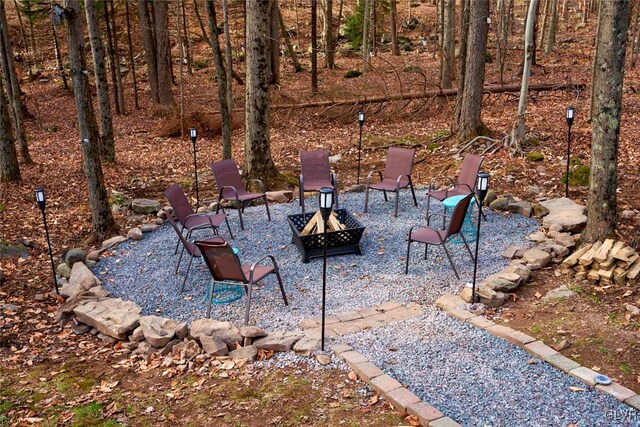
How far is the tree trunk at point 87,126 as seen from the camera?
6645mm

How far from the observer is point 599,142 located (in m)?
5.77

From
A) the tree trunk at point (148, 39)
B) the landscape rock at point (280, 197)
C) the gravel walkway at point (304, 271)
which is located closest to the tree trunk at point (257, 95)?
the landscape rock at point (280, 197)

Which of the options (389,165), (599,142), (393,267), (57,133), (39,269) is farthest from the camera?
(57,133)

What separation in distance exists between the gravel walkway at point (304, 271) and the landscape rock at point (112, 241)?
10cm

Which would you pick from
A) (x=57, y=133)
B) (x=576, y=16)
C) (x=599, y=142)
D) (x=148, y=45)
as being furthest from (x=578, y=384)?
(x=576, y=16)

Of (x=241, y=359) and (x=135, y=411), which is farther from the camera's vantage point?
(x=241, y=359)

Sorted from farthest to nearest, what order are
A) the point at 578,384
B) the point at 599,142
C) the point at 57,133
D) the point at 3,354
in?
the point at 57,133 < the point at 599,142 < the point at 3,354 < the point at 578,384

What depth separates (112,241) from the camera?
7.14 m

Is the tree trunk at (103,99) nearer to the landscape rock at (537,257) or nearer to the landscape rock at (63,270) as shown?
the landscape rock at (63,270)

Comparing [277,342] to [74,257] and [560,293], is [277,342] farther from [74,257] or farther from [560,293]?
[74,257]

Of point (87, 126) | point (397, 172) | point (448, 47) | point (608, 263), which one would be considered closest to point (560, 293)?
point (608, 263)

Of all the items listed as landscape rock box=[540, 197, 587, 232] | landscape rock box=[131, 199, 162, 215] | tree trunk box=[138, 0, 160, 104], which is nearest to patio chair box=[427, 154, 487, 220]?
landscape rock box=[540, 197, 587, 232]

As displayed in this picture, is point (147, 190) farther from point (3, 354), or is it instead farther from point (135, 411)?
point (135, 411)

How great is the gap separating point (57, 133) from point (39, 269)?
10.2 m
